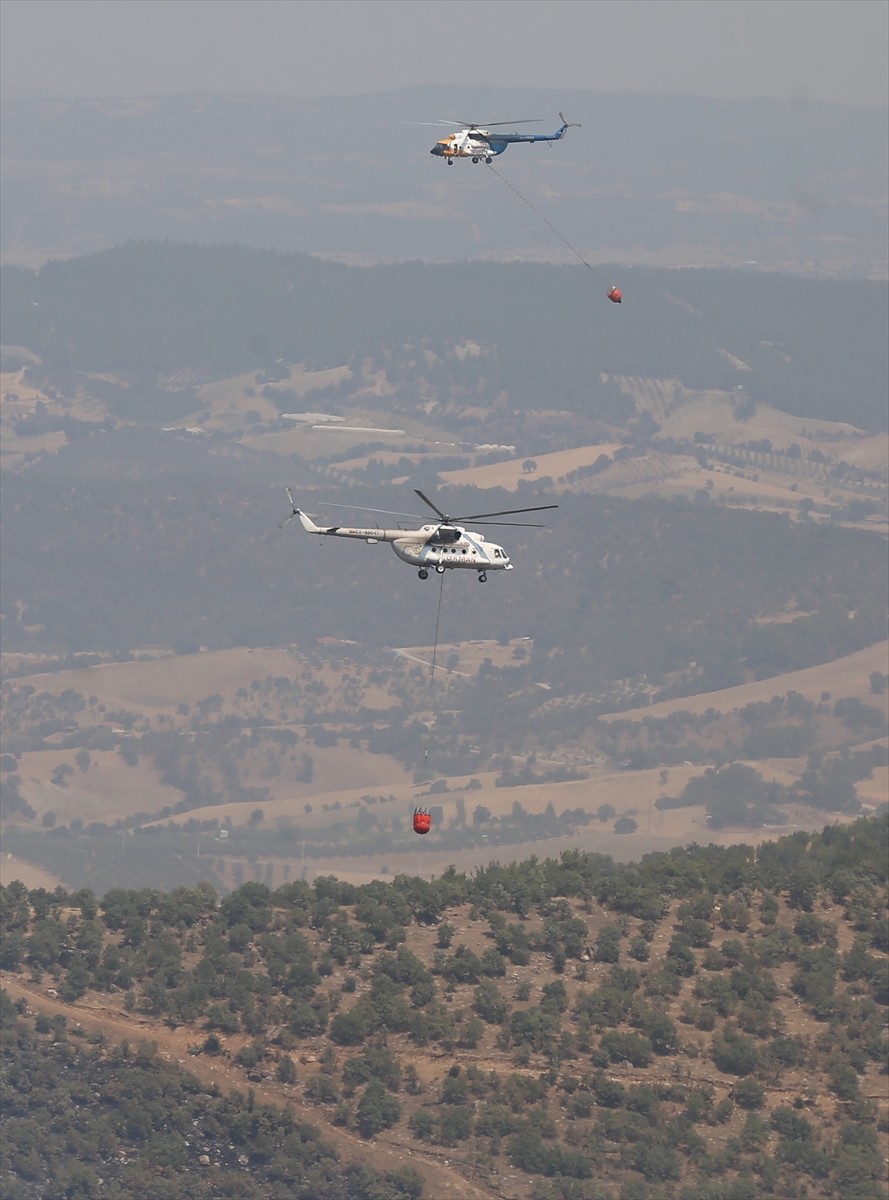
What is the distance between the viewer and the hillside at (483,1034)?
123m

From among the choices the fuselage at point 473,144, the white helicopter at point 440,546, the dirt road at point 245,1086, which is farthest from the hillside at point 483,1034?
the fuselage at point 473,144

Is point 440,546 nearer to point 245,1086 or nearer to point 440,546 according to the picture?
point 440,546

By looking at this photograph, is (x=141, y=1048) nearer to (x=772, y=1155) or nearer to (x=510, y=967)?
(x=510, y=967)

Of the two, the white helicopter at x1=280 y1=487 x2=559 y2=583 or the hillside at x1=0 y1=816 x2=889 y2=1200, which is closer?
the white helicopter at x1=280 y1=487 x2=559 y2=583

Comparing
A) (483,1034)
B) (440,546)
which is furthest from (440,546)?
(483,1034)

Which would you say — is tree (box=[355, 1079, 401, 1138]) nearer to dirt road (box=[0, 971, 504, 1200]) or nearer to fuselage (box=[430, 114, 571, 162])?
dirt road (box=[0, 971, 504, 1200])

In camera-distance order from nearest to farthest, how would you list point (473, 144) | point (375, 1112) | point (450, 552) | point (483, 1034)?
1. point (450, 552)
2. point (473, 144)
3. point (375, 1112)
4. point (483, 1034)

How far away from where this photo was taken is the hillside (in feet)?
404

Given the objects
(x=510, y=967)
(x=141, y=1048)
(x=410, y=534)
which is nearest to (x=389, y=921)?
(x=510, y=967)

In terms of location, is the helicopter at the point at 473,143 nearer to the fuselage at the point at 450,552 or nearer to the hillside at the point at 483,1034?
the fuselage at the point at 450,552

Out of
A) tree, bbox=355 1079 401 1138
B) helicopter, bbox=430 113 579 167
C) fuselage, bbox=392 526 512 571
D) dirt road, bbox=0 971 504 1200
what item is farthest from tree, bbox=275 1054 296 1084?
helicopter, bbox=430 113 579 167

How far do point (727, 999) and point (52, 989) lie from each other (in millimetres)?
48786

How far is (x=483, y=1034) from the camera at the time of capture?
133m

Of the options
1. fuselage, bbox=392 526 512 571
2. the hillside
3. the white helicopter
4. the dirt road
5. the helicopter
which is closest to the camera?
the white helicopter
